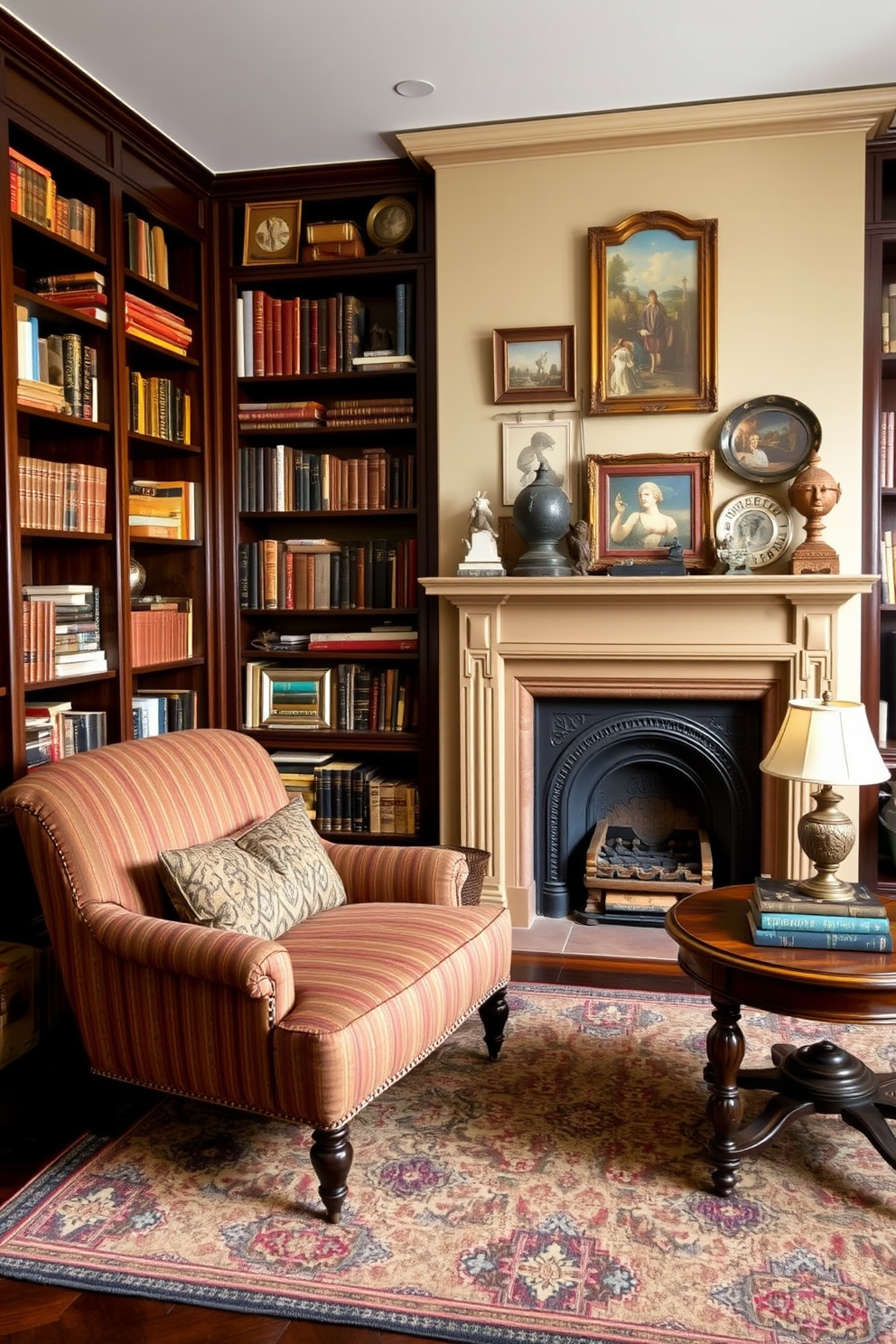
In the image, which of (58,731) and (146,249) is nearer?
(58,731)

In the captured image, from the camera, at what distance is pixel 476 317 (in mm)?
4145

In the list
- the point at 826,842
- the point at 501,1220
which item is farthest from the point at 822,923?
the point at 501,1220

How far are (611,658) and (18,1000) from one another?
2.25m

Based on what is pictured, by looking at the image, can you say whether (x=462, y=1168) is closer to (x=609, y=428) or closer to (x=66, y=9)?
(x=609, y=428)

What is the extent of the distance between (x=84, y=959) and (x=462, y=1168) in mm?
967

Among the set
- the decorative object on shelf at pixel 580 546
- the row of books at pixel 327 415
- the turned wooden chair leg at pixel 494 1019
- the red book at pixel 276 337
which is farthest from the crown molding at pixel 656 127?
the turned wooden chair leg at pixel 494 1019

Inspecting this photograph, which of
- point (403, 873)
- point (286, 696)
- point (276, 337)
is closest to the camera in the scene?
point (403, 873)

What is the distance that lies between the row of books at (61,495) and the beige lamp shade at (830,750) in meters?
2.23

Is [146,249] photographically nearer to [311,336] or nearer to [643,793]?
[311,336]

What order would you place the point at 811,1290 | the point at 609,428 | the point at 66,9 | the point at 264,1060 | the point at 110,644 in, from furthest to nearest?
the point at 609,428 < the point at 110,644 < the point at 66,9 < the point at 264,1060 < the point at 811,1290

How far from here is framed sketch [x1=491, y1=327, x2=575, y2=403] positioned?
4066 mm

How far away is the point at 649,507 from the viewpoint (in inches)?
159

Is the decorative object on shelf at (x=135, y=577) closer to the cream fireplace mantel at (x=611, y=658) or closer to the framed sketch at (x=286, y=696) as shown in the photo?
the framed sketch at (x=286, y=696)

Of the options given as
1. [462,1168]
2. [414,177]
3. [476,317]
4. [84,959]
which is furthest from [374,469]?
[462,1168]
